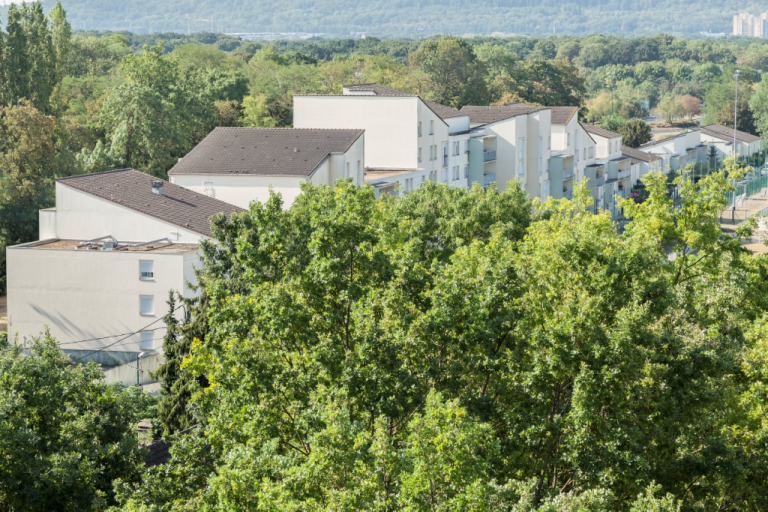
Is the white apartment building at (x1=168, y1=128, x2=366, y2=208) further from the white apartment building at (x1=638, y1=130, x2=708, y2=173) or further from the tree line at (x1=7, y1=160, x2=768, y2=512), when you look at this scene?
the white apartment building at (x1=638, y1=130, x2=708, y2=173)

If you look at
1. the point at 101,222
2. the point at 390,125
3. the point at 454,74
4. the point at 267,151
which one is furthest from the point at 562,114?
the point at 101,222

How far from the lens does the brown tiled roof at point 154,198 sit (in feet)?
158

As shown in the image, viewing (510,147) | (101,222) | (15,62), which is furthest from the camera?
(510,147)

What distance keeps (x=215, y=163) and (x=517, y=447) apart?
1560 inches

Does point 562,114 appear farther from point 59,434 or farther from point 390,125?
point 59,434

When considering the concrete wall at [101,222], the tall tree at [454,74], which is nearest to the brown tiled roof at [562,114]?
the tall tree at [454,74]

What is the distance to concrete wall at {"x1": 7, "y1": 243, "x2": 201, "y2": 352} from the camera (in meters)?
45.5

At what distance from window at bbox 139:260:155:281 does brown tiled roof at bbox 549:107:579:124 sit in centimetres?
4676

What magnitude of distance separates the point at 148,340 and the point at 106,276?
3474mm

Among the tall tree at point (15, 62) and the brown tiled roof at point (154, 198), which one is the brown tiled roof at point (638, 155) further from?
the brown tiled roof at point (154, 198)

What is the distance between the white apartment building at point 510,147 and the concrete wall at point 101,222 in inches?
1216

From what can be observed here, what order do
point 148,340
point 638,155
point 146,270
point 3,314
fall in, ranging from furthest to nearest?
1. point 638,155
2. point 3,314
3. point 146,270
4. point 148,340

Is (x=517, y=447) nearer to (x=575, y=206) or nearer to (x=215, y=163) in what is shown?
(x=575, y=206)

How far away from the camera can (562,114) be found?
8538cm
